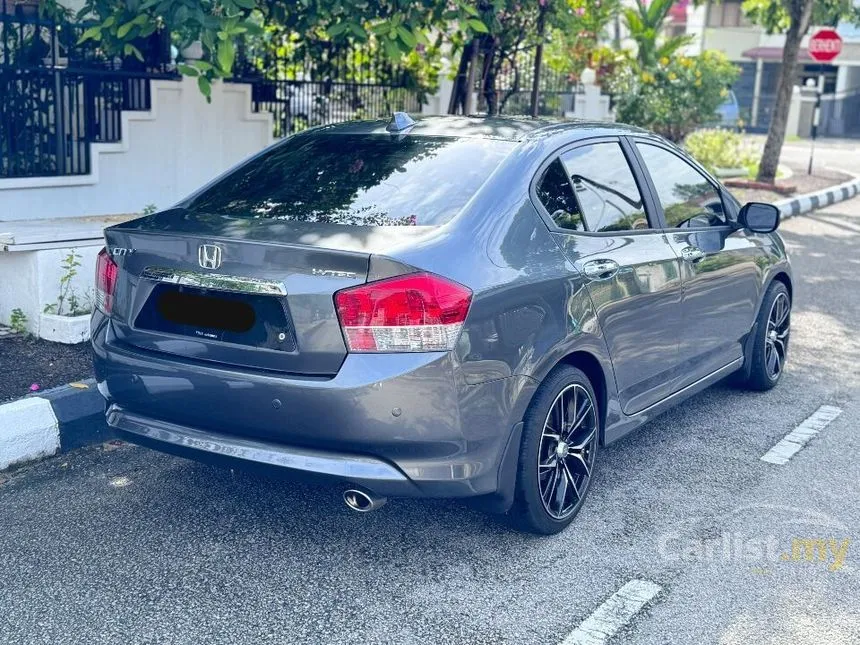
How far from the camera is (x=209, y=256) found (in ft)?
12.9

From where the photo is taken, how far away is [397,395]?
367cm

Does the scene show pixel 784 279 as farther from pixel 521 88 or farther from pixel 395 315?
pixel 521 88

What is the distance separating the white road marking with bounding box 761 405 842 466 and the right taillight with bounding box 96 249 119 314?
3.10 meters

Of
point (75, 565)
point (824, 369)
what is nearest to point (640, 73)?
point (824, 369)

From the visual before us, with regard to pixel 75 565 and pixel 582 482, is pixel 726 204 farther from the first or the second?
pixel 75 565

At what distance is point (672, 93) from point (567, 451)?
15.1m

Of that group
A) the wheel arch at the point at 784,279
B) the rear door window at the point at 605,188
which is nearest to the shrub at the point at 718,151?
the wheel arch at the point at 784,279

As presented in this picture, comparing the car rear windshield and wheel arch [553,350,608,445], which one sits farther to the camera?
wheel arch [553,350,608,445]

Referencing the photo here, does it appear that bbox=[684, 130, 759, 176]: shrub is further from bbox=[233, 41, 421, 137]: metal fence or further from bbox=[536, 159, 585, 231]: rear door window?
bbox=[536, 159, 585, 231]: rear door window

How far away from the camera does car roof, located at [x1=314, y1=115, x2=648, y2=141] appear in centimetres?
477

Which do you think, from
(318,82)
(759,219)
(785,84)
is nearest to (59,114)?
(318,82)

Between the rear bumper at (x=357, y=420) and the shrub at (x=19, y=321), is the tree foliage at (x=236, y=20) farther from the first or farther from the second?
the rear bumper at (x=357, y=420)

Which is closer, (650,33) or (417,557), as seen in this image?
(417,557)

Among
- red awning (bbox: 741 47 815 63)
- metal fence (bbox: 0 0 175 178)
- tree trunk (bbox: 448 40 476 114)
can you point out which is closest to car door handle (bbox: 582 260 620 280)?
metal fence (bbox: 0 0 175 178)
